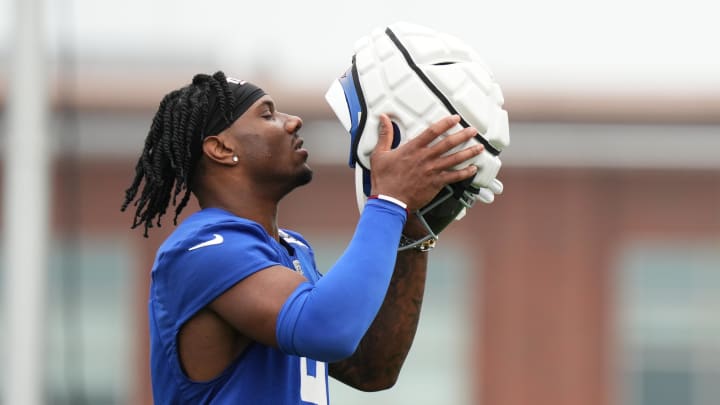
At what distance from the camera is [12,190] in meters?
7.07

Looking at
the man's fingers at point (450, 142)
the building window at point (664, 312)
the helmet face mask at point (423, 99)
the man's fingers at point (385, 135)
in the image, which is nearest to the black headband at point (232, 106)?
the helmet face mask at point (423, 99)

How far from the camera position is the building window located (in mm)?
21000

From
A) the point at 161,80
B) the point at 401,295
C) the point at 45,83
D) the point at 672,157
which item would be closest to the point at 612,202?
the point at 672,157

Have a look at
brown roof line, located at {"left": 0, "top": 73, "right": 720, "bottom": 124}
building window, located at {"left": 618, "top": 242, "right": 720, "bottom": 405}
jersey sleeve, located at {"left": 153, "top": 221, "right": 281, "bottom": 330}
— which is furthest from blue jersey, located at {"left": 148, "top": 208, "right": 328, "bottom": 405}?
building window, located at {"left": 618, "top": 242, "right": 720, "bottom": 405}

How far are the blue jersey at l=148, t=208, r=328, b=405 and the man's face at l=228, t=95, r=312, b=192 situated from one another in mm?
130

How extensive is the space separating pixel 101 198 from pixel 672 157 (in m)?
7.69

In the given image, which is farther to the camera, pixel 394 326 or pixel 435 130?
pixel 394 326

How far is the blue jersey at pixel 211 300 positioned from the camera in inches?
125

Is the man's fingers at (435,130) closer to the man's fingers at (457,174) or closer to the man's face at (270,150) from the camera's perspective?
the man's fingers at (457,174)

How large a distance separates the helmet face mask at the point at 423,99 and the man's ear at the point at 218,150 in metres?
0.25

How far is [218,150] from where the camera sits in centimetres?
341

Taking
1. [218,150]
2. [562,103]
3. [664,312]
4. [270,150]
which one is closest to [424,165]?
[270,150]

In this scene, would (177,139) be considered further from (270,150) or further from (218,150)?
(270,150)

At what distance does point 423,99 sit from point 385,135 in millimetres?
114
